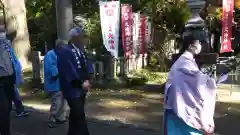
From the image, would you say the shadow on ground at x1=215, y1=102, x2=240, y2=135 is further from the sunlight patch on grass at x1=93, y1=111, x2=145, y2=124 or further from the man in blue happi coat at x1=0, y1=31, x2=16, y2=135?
the man in blue happi coat at x1=0, y1=31, x2=16, y2=135

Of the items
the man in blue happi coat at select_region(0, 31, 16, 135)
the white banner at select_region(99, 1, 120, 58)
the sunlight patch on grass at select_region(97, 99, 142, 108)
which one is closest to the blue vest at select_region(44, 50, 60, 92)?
the man in blue happi coat at select_region(0, 31, 16, 135)

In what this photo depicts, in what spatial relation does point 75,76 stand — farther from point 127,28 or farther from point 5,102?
point 127,28

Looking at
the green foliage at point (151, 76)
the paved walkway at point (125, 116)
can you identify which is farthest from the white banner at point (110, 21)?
the green foliage at point (151, 76)

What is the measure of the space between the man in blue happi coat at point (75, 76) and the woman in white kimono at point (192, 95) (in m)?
1.79

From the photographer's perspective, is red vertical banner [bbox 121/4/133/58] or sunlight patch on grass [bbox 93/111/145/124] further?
red vertical banner [bbox 121/4/133/58]

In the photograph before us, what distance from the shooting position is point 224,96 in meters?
8.64

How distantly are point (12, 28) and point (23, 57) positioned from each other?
3.26 ft

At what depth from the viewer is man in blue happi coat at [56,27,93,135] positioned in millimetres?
4812

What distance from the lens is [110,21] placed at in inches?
356

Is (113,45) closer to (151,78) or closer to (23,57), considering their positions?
(151,78)

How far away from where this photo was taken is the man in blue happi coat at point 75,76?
4.81 metres

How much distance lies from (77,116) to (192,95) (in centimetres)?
214

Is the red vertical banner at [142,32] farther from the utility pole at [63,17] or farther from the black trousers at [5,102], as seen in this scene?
the black trousers at [5,102]

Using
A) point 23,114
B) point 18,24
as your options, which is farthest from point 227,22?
point 18,24
